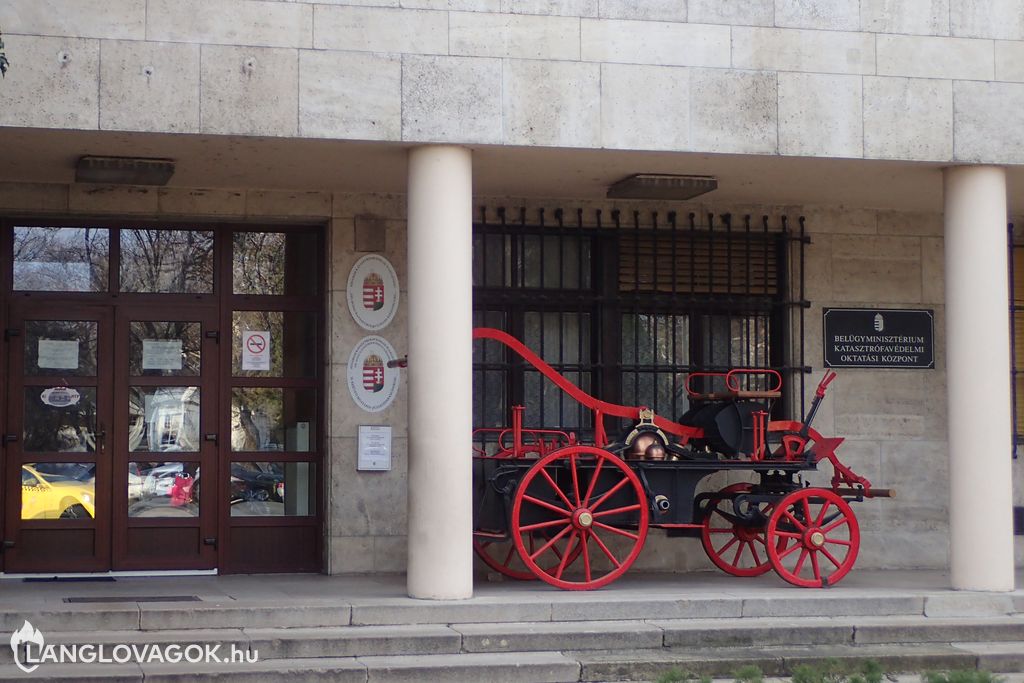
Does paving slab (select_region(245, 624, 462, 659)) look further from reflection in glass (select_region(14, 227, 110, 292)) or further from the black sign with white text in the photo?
the black sign with white text

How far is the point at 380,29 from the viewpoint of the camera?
31.6ft

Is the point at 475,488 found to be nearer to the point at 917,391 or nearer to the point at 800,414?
the point at 800,414

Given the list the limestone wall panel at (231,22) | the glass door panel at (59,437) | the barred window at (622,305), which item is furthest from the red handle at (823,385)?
the glass door panel at (59,437)

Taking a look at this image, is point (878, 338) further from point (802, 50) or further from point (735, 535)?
point (802, 50)

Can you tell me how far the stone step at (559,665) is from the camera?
320 inches

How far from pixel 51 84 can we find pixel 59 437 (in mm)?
3176

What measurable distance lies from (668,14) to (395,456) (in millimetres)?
4081

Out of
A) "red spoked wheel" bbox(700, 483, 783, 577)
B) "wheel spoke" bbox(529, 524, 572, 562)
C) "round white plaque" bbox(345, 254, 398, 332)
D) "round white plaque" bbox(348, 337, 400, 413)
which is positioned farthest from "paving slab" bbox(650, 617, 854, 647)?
"round white plaque" bbox(345, 254, 398, 332)

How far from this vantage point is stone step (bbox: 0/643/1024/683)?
812cm

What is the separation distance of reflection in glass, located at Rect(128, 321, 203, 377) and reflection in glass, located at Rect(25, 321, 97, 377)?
321 mm

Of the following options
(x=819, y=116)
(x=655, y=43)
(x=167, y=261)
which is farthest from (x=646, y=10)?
(x=167, y=261)

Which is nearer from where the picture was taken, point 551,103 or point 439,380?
point 439,380

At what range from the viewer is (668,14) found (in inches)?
397

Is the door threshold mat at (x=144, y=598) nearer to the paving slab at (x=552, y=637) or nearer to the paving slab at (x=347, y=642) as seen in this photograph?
the paving slab at (x=347, y=642)
